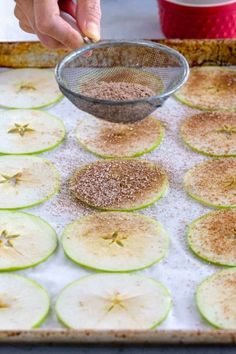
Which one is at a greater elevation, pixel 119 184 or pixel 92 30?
pixel 92 30

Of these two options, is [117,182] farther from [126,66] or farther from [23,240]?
[126,66]

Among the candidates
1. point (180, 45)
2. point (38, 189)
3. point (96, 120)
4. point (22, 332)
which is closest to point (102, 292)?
point (22, 332)

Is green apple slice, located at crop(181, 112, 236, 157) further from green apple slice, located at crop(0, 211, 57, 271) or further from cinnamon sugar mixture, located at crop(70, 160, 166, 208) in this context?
green apple slice, located at crop(0, 211, 57, 271)

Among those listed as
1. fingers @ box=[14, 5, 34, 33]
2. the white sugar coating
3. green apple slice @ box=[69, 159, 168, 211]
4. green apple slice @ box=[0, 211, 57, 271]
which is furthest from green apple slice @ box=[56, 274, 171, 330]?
fingers @ box=[14, 5, 34, 33]

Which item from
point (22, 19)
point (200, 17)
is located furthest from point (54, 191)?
point (200, 17)

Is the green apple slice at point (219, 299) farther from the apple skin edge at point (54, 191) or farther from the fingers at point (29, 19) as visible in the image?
the fingers at point (29, 19)

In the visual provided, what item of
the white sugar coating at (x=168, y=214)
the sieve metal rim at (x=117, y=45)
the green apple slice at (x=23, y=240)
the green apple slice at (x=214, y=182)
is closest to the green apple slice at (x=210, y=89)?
the white sugar coating at (x=168, y=214)

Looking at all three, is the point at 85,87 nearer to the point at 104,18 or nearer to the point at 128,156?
the point at 128,156
